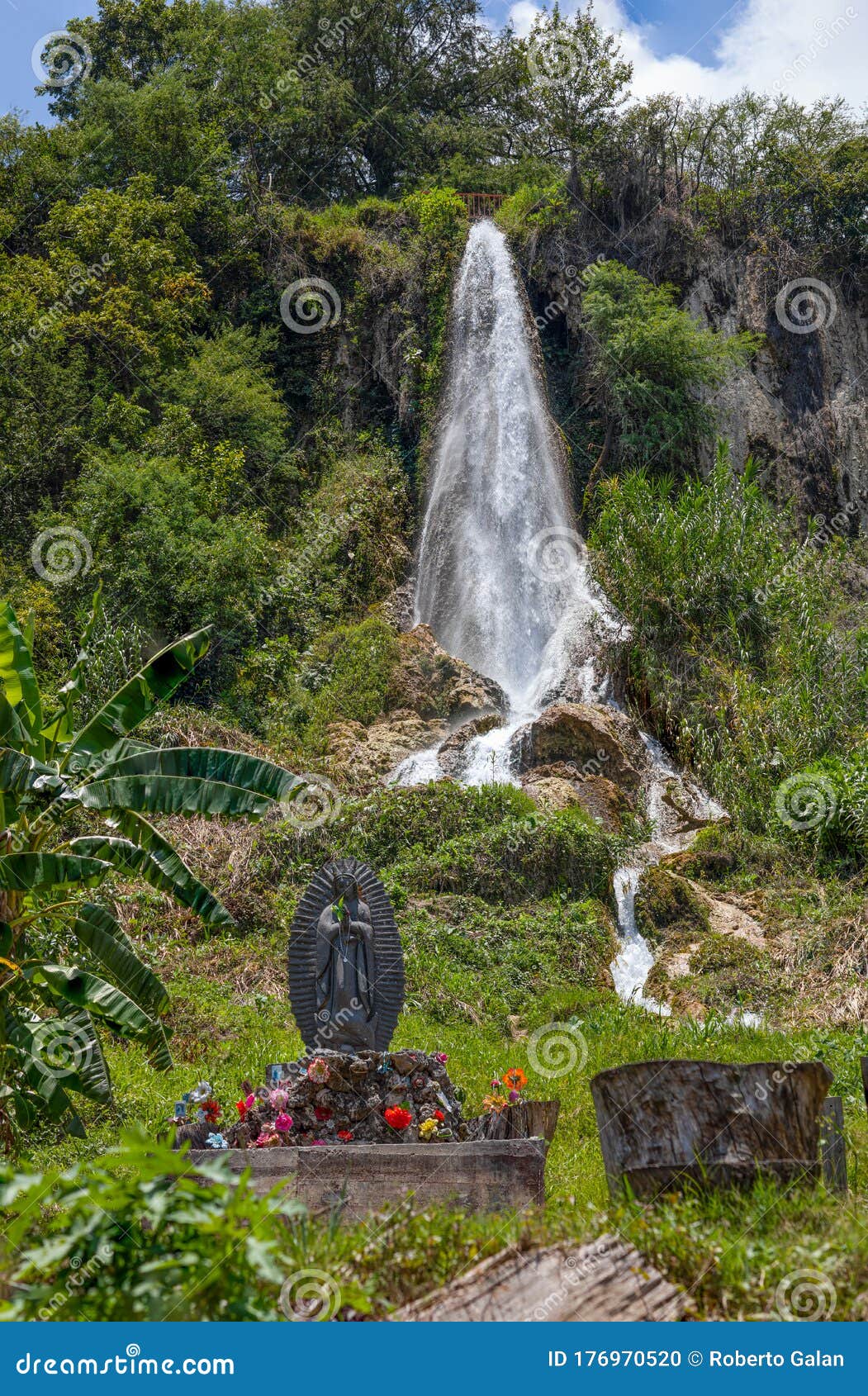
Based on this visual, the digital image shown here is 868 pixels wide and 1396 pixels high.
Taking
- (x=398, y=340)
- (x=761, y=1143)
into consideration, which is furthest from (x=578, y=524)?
(x=761, y=1143)

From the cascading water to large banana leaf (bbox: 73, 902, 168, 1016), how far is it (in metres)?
10.3

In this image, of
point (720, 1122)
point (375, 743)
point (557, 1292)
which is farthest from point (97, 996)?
point (375, 743)

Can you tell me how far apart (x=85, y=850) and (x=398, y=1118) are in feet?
9.33

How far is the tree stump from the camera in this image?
4.78 m

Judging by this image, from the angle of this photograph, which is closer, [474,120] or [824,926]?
[824,926]

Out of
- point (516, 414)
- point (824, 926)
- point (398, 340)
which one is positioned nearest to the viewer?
point (824, 926)

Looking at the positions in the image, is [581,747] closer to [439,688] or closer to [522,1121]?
[439,688]

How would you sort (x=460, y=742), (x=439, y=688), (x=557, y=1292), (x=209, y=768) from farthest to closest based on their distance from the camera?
(x=439, y=688)
(x=460, y=742)
(x=209, y=768)
(x=557, y=1292)

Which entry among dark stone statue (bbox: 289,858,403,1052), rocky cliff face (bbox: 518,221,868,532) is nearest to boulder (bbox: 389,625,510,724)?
rocky cliff face (bbox: 518,221,868,532)

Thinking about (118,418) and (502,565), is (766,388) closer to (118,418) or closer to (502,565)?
(502,565)

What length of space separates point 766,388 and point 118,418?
14727mm

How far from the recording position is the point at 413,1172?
638cm

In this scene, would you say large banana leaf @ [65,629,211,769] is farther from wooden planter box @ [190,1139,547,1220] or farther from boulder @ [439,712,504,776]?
boulder @ [439,712,504,776]

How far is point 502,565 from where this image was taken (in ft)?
78.5
